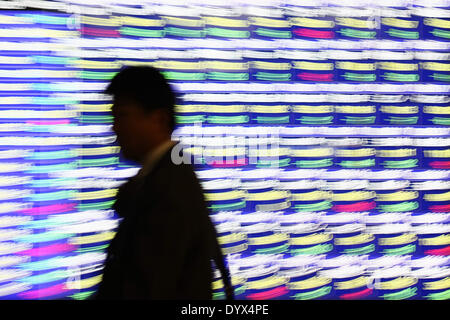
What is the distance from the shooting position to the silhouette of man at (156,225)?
6.05ft

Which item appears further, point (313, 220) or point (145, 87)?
point (313, 220)

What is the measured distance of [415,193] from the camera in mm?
2854

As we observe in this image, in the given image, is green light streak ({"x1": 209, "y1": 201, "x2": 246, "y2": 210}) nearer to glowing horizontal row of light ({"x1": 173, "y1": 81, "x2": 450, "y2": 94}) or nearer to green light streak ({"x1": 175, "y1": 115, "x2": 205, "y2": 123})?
green light streak ({"x1": 175, "y1": 115, "x2": 205, "y2": 123})

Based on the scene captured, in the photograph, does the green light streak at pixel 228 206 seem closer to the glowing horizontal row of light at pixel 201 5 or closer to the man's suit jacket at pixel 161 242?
the man's suit jacket at pixel 161 242

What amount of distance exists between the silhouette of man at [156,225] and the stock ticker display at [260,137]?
0.66 meters

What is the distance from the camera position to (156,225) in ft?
6.04

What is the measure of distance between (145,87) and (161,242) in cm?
64

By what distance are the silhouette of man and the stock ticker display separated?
0.66 meters

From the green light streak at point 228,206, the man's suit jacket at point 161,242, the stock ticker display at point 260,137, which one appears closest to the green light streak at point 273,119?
the stock ticker display at point 260,137

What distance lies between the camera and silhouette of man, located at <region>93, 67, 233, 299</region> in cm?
184

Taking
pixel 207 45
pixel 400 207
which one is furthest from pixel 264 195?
pixel 207 45

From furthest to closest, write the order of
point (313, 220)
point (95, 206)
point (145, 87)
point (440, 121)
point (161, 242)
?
point (440, 121) < point (313, 220) < point (95, 206) < point (145, 87) < point (161, 242)

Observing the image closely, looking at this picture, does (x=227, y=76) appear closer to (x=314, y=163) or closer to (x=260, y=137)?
(x=260, y=137)
